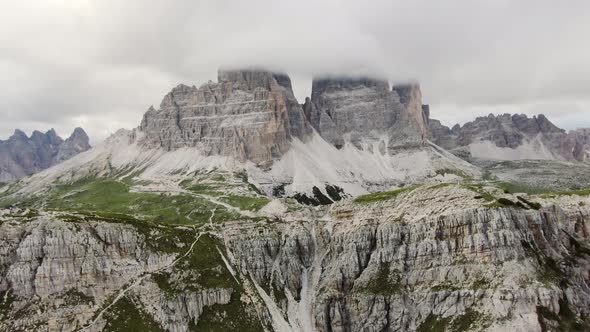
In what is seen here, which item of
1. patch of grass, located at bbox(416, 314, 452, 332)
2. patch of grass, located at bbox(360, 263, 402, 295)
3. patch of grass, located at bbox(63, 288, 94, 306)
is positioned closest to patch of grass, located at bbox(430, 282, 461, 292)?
patch of grass, located at bbox(416, 314, 452, 332)

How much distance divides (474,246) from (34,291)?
155m

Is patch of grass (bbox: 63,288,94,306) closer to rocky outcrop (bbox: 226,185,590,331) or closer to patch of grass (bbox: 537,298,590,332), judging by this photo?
rocky outcrop (bbox: 226,185,590,331)

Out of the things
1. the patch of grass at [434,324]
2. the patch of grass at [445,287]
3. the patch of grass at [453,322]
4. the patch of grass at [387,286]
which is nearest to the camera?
the patch of grass at [453,322]

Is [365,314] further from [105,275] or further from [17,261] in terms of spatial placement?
[17,261]

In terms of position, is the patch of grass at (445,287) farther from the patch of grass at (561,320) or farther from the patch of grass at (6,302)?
the patch of grass at (6,302)

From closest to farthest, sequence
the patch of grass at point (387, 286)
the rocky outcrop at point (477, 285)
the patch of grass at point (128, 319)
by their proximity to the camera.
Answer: the patch of grass at point (128, 319) < the rocky outcrop at point (477, 285) < the patch of grass at point (387, 286)

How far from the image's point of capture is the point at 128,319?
166375mm

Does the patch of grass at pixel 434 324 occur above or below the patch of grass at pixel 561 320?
below

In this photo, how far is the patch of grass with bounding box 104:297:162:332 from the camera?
163 m

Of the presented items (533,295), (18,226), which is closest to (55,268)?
(18,226)

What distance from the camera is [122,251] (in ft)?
615

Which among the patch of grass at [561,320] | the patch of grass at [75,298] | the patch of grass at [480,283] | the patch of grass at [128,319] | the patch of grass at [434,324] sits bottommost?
the patch of grass at [434,324]

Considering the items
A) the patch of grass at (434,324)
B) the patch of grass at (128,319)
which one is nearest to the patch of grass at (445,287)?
the patch of grass at (434,324)

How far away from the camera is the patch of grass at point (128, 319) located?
16275 cm
